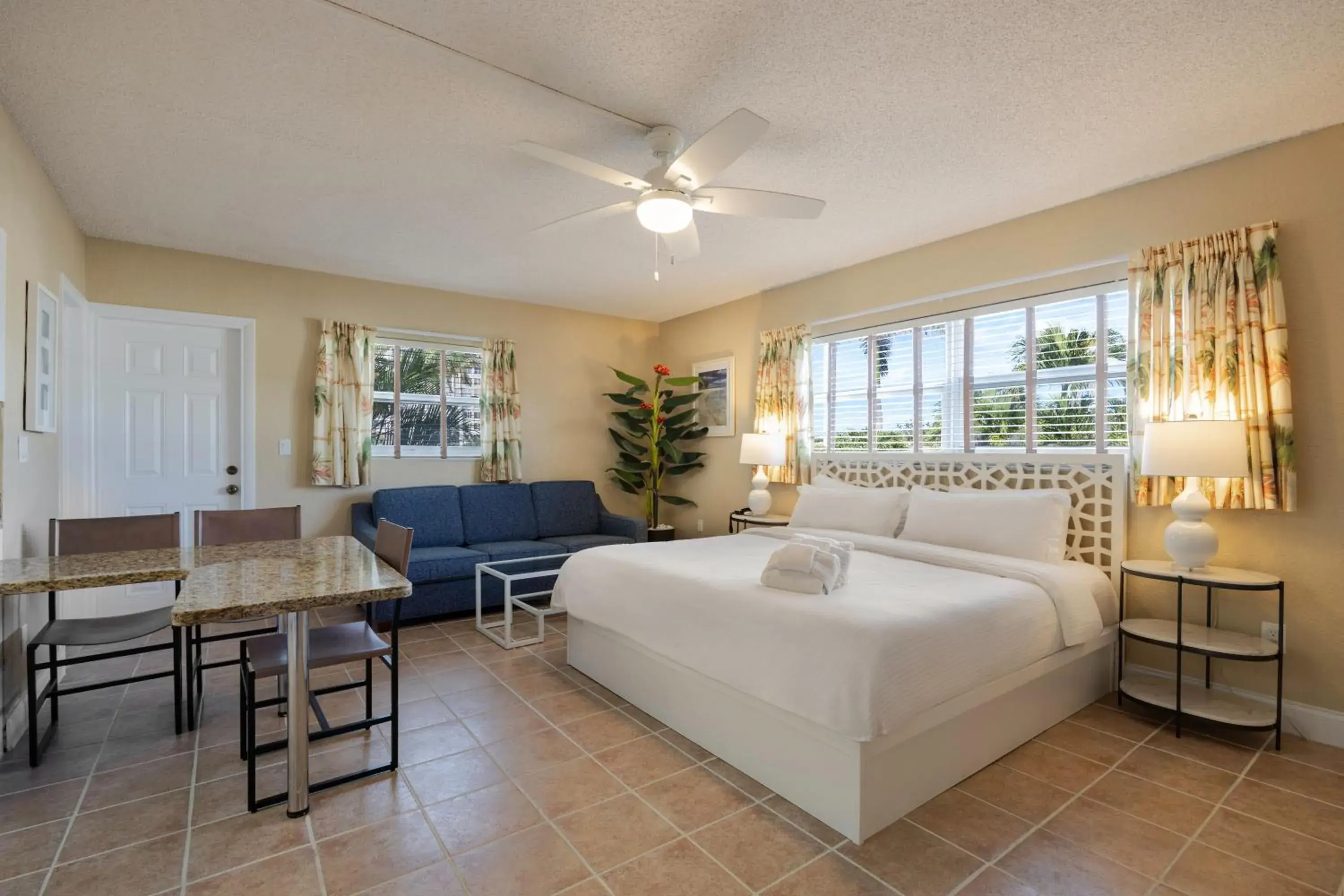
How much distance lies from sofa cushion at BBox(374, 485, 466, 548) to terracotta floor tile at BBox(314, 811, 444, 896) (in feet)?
9.79

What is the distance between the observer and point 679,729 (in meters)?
2.63

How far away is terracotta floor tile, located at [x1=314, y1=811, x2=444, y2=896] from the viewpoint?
172 cm

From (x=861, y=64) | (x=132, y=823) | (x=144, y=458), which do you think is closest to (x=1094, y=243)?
(x=861, y=64)

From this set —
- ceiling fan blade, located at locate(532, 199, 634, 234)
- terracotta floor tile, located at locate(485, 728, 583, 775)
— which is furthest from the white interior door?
terracotta floor tile, located at locate(485, 728, 583, 775)

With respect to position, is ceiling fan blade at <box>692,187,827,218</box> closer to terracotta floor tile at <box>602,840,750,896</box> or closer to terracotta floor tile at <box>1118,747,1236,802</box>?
terracotta floor tile at <box>602,840,750,896</box>

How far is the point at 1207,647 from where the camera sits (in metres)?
2.56

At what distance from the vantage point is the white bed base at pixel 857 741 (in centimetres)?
194

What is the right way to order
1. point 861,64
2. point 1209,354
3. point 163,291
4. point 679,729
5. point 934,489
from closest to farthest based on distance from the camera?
point 861,64
point 679,729
point 1209,354
point 934,489
point 163,291

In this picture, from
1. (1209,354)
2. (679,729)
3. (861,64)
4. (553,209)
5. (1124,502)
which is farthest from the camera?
(553,209)

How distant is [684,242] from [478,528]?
10.5 feet

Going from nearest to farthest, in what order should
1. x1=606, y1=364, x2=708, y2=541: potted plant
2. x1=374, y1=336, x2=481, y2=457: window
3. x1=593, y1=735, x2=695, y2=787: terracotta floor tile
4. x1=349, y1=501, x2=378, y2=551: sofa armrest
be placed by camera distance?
x1=593, y1=735, x2=695, y2=787: terracotta floor tile → x1=349, y1=501, x2=378, y2=551: sofa armrest → x1=374, y1=336, x2=481, y2=457: window → x1=606, y1=364, x2=708, y2=541: potted plant

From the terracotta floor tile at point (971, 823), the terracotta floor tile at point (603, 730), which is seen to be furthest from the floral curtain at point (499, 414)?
the terracotta floor tile at point (971, 823)

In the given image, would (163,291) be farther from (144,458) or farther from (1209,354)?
(1209,354)

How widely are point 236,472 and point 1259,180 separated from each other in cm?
624
